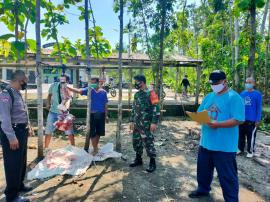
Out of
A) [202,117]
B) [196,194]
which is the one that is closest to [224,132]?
[202,117]

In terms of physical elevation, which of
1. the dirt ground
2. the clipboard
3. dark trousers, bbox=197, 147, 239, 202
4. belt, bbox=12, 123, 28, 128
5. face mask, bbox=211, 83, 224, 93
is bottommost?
the dirt ground

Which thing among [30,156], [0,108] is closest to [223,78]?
[0,108]

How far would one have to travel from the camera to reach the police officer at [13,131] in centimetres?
354

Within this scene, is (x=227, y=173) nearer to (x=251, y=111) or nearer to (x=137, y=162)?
(x=137, y=162)

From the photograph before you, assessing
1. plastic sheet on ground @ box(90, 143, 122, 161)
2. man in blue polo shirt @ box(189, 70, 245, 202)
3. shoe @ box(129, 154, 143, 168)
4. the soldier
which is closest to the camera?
man in blue polo shirt @ box(189, 70, 245, 202)

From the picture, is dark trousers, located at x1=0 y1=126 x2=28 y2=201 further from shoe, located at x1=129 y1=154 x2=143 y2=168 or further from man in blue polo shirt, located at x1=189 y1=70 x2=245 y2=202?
man in blue polo shirt, located at x1=189 y1=70 x2=245 y2=202

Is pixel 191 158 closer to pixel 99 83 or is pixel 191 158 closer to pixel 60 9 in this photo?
pixel 99 83

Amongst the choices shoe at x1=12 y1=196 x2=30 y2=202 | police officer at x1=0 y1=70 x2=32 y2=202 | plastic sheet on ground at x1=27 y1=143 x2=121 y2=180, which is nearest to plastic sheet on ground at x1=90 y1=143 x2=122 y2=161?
plastic sheet on ground at x1=27 y1=143 x2=121 y2=180

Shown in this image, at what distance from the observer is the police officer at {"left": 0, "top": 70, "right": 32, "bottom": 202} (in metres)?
3.54

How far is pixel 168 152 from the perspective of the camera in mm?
6949

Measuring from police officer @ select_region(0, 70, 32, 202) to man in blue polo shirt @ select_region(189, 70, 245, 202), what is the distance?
9.03 feet

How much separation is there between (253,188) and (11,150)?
4.23 metres

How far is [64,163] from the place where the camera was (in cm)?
514

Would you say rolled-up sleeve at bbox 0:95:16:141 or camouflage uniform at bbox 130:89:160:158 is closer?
rolled-up sleeve at bbox 0:95:16:141
